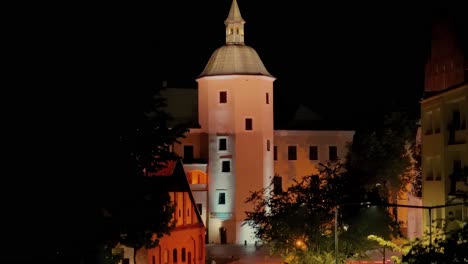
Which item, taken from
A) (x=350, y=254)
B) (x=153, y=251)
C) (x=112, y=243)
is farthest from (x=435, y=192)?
(x=112, y=243)

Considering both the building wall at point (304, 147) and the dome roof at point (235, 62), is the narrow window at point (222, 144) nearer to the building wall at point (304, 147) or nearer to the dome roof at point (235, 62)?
the dome roof at point (235, 62)

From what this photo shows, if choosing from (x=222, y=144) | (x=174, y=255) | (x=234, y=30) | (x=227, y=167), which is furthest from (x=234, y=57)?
(x=174, y=255)

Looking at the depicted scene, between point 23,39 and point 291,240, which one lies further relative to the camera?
point 291,240

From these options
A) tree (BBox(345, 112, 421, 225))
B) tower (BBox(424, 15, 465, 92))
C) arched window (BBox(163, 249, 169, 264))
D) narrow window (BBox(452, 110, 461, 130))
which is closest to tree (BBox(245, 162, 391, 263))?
narrow window (BBox(452, 110, 461, 130))

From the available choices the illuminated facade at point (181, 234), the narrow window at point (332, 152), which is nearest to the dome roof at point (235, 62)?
the narrow window at point (332, 152)

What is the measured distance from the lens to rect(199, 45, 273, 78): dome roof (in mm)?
77062

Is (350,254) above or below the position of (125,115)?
below

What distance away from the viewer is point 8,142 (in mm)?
23078

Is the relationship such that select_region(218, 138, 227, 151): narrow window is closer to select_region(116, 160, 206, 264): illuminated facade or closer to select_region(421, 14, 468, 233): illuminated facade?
select_region(116, 160, 206, 264): illuminated facade

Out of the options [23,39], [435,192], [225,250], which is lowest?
[225,250]

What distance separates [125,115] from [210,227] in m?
51.0

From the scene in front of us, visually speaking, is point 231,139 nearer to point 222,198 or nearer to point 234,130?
point 234,130

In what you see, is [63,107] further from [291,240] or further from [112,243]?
[291,240]

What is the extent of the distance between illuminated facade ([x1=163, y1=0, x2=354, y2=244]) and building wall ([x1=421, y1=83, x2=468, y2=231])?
1258 inches
